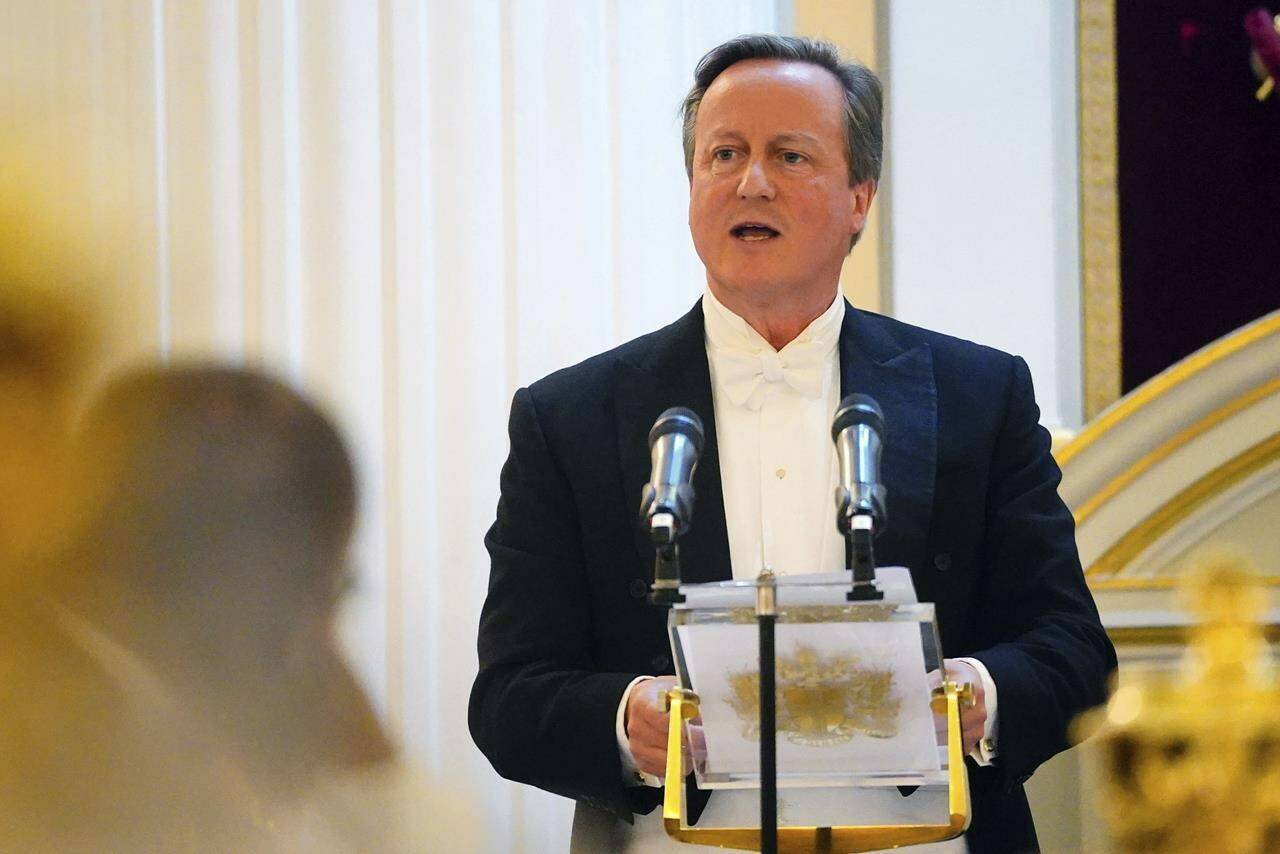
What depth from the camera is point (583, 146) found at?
9.85ft

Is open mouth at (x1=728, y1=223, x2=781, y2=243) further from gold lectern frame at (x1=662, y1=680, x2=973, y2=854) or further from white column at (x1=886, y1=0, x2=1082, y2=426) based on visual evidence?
white column at (x1=886, y1=0, x2=1082, y2=426)

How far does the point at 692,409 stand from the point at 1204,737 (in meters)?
1.20

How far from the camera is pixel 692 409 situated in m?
2.21

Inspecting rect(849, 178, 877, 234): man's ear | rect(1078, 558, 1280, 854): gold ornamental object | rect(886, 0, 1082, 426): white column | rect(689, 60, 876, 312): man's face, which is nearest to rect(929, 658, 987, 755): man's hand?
rect(689, 60, 876, 312): man's face

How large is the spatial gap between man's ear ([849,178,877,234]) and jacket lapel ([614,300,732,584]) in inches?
10.0

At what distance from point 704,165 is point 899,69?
3.02 ft

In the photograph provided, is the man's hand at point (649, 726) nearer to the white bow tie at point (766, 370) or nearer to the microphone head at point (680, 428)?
the microphone head at point (680, 428)

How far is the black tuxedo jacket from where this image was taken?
6.49 ft

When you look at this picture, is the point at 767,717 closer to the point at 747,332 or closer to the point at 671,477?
the point at 671,477

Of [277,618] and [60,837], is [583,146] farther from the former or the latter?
[60,837]

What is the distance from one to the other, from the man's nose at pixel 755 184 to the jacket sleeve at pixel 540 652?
40 centimetres

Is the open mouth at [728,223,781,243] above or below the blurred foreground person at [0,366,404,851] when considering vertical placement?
above

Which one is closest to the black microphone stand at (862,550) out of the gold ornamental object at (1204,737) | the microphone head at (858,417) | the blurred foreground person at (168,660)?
the microphone head at (858,417)

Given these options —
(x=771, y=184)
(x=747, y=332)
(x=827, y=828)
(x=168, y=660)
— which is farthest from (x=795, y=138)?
(x=168, y=660)
